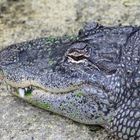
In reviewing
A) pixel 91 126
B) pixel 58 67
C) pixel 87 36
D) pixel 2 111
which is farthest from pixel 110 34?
pixel 2 111

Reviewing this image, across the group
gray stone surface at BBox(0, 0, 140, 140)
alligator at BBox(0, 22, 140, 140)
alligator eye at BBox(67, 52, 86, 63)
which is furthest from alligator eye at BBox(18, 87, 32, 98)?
alligator eye at BBox(67, 52, 86, 63)

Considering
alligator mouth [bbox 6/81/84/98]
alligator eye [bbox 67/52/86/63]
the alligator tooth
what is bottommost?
the alligator tooth

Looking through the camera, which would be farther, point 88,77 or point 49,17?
point 49,17

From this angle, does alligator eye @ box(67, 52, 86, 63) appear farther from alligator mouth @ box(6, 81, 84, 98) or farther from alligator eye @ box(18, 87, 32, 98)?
alligator eye @ box(18, 87, 32, 98)

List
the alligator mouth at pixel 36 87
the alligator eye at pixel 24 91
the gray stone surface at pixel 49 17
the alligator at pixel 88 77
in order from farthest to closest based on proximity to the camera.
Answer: the gray stone surface at pixel 49 17 < the alligator eye at pixel 24 91 < the alligator mouth at pixel 36 87 < the alligator at pixel 88 77

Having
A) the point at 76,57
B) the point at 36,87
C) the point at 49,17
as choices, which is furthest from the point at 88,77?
the point at 49,17

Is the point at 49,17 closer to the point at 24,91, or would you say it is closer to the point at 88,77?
the point at 24,91

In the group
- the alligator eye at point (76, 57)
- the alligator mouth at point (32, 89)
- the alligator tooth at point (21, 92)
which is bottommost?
the alligator tooth at point (21, 92)

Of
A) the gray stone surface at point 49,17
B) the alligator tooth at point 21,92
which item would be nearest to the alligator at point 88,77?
the alligator tooth at point 21,92

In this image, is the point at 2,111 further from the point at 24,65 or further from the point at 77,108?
the point at 77,108

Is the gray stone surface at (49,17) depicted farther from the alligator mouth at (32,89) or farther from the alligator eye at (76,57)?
the alligator eye at (76,57)
